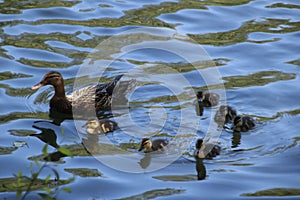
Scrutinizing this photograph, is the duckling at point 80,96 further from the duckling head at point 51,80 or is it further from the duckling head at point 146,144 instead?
the duckling head at point 146,144

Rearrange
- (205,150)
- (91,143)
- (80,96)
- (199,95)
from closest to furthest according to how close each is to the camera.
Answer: (205,150)
(91,143)
(199,95)
(80,96)

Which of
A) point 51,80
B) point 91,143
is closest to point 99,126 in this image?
point 91,143

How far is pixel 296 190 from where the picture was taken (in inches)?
217

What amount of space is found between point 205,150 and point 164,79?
6.83ft

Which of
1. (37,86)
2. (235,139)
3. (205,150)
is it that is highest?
(37,86)

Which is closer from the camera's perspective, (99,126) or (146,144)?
(146,144)

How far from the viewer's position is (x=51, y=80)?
290 inches

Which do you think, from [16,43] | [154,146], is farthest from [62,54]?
[154,146]

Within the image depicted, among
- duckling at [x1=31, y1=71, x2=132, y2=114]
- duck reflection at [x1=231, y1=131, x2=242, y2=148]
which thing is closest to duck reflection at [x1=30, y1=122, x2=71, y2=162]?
duckling at [x1=31, y1=71, x2=132, y2=114]

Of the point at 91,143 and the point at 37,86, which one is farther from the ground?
the point at 37,86

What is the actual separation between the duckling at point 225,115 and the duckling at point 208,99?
0.93ft

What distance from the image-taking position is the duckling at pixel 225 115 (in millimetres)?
6855

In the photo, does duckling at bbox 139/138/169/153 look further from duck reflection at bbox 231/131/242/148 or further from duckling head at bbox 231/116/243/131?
duckling head at bbox 231/116/243/131

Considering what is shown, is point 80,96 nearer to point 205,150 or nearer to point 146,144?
point 146,144
